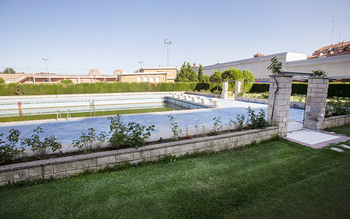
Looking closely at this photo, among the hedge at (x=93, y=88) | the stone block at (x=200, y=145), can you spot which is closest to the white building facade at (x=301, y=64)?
the hedge at (x=93, y=88)

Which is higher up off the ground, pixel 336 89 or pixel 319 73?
pixel 319 73

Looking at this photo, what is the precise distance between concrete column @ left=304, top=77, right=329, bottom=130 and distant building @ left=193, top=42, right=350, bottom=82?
23.3m

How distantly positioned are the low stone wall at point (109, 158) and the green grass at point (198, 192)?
174 millimetres

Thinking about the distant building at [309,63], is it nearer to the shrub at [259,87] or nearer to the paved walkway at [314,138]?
the shrub at [259,87]

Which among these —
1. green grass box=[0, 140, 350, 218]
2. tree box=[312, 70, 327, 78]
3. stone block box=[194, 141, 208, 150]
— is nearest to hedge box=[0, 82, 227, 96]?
tree box=[312, 70, 327, 78]

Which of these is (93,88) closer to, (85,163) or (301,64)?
(85,163)

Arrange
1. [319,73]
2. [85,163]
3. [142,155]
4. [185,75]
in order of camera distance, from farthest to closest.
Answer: [185,75] → [319,73] → [142,155] → [85,163]

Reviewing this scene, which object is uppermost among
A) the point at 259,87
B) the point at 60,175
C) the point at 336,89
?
the point at 259,87

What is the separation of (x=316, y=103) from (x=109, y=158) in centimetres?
703

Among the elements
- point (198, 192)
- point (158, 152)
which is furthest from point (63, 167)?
point (198, 192)

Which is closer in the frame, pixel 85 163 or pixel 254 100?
pixel 85 163

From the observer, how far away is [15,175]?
2.84 metres

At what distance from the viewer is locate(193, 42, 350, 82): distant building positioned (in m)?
25.9

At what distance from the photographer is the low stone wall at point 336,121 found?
6.51 meters
